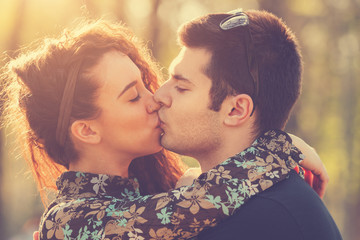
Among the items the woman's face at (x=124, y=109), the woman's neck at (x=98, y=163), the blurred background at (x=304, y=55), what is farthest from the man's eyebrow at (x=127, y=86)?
the blurred background at (x=304, y=55)

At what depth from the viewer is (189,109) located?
3.11 m

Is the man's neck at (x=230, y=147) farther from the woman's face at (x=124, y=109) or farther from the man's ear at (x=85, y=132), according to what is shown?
the man's ear at (x=85, y=132)

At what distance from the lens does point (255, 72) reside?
2.97 m

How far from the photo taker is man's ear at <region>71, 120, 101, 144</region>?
323cm

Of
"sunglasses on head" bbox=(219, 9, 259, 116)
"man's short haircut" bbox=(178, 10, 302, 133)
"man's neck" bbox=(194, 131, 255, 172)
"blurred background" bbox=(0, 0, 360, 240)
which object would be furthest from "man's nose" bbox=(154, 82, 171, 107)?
"blurred background" bbox=(0, 0, 360, 240)

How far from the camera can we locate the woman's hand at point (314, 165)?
3.27 m

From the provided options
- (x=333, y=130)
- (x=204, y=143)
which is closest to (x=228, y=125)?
(x=204, y=143)

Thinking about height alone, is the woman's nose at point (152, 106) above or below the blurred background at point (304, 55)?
below

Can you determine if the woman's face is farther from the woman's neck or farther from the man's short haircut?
the man's short haircut

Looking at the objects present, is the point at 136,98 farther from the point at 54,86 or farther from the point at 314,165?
the point at 314,165

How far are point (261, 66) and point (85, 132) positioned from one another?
3.67 ft

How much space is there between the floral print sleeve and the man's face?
1.18 feet

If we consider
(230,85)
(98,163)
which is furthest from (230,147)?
(98,163)

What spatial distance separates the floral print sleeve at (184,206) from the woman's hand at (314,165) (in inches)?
17.5
